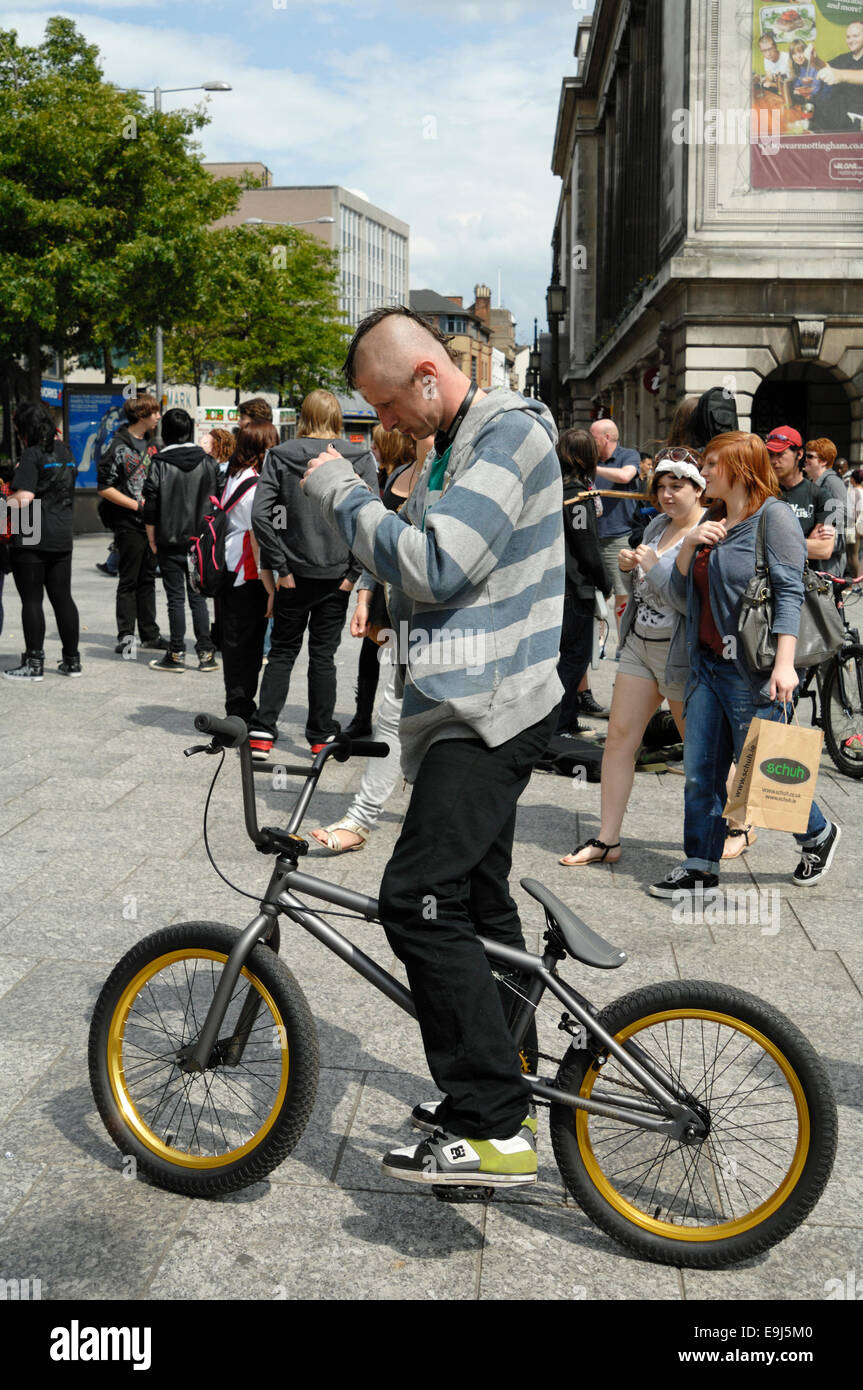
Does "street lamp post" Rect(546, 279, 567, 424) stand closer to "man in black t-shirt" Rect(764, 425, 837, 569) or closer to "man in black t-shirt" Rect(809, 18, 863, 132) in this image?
"man in black t-shirt" Rect(809, 18, 863, 132)

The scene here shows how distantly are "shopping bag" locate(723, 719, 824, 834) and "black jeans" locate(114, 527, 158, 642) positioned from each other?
7102mm

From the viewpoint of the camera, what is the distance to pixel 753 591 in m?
5.06

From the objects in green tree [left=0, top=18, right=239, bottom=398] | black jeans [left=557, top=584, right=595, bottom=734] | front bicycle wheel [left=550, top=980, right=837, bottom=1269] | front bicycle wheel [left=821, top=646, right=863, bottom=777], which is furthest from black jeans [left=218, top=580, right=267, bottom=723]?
green tree [left=0, top=18, right=239, bottom=398]

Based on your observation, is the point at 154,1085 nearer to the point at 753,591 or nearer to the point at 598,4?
the point at 753,591

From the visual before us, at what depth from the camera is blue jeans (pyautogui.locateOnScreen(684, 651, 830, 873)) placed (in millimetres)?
5215

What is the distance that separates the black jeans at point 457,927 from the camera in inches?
105

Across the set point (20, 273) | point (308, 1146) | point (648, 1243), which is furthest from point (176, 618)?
point (20, 273)

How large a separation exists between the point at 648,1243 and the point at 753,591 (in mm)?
2804

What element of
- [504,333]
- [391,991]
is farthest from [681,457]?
[504,333]

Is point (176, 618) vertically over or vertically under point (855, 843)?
over

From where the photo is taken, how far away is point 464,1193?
2.79 metres

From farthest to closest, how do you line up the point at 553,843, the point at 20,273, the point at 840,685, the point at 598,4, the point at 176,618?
the point at 598,4 → the point at 20,273 → the point at 176,618 → the point at 840,685 → the point at 553,843

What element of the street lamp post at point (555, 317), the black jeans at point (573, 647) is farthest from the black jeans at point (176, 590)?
the street lamp post at point (555, 317)

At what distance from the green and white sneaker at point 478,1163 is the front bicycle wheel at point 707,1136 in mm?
141
